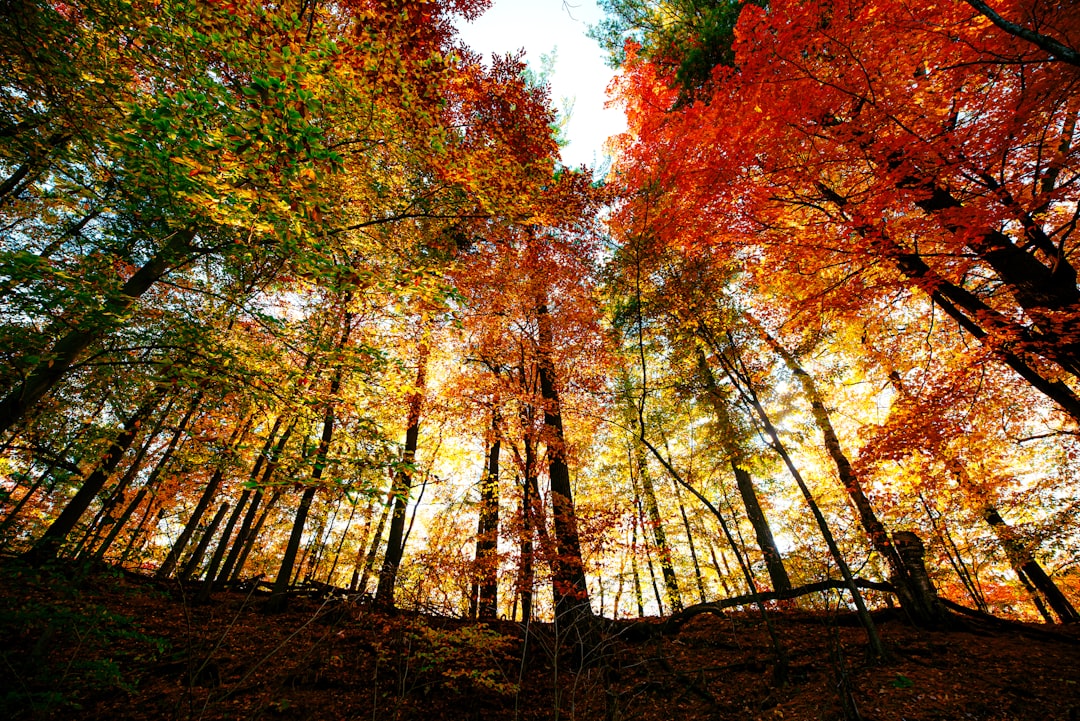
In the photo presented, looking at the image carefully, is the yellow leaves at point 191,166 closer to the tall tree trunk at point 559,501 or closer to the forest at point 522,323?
the forest at point 522,323

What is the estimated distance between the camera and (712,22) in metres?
8.80

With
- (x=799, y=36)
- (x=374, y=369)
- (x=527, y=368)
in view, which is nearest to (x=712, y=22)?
(x=799, y=36)

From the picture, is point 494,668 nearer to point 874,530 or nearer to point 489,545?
point 489,545

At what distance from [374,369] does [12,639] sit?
7119 millimetres

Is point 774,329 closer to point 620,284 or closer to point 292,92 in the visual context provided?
point 620,284

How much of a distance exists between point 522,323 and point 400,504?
16.9ft

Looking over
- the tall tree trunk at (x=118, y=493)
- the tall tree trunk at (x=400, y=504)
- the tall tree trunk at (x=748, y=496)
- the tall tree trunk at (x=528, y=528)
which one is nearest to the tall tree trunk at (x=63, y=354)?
the tall tree trunk at (x=118, y=493)

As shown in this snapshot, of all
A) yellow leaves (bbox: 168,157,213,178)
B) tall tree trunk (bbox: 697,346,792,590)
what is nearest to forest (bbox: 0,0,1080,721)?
yellow leaves (bbox: 168,157,213,178)

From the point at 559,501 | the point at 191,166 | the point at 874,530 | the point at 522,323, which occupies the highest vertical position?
the point at 522,323

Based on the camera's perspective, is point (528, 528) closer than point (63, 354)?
No

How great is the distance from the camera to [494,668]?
21.1 ft

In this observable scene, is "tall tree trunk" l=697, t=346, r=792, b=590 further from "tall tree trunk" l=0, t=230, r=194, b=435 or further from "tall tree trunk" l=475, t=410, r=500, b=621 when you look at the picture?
"tall tree trunk" l=0, t=230, r=194, b=435

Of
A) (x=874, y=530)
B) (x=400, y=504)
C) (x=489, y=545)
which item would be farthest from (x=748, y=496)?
(x=400, y=504)

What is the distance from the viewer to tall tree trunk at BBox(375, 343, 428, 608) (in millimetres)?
5149
